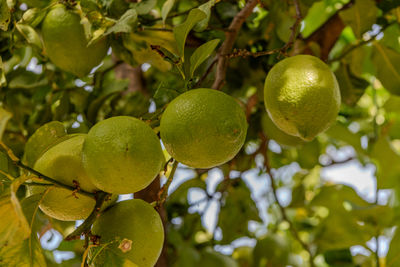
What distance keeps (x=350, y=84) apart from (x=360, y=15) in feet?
0.74

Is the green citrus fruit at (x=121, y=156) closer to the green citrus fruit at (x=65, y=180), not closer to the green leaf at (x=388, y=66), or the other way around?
the green citrus fruit at (x=65, y=180)

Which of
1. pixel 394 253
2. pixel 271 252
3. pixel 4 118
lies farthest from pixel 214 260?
pixel 4 118

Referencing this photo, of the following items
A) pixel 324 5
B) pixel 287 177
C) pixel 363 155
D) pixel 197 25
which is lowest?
pixel 287 177

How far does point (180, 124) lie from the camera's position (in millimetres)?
757

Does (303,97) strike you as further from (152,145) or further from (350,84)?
(350,84)

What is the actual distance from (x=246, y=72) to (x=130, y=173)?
750mm

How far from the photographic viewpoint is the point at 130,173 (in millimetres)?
714

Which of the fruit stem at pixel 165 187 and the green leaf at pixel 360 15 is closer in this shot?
the fruit stem at pixel 165 187

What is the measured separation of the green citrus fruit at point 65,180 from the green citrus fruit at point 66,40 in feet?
1.02

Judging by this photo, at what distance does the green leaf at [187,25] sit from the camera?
2.67 feet

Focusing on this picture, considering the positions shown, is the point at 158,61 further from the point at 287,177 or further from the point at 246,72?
the point at 287,177

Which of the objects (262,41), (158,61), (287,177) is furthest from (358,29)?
(287,177)

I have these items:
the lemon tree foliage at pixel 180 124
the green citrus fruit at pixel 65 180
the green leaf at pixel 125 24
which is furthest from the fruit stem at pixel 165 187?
the green leaf at pixel 125 24

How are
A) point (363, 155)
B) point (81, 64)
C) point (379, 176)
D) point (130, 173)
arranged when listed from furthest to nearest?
point (363, 155), point (379, 176), point (81, 64), point (130, 173)
